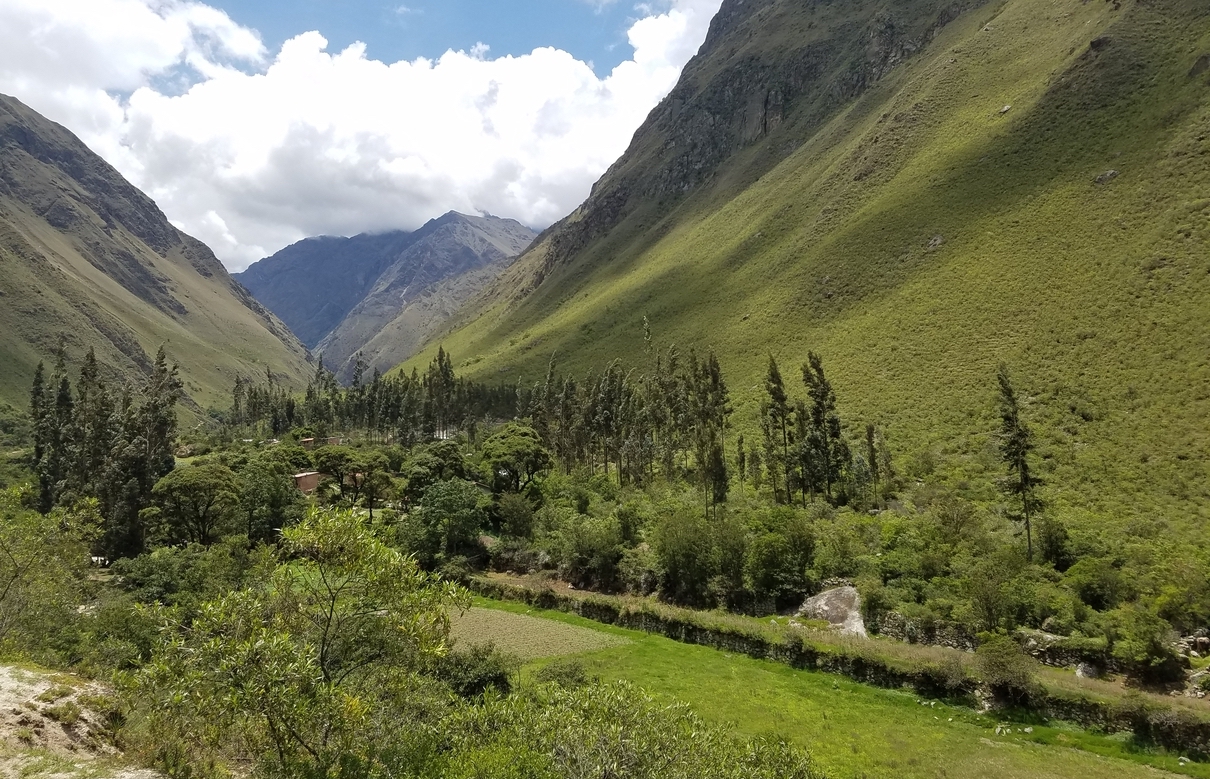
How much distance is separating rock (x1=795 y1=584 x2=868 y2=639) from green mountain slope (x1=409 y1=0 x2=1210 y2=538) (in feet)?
55.6

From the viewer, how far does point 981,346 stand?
223 feet

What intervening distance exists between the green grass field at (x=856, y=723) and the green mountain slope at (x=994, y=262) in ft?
69.6

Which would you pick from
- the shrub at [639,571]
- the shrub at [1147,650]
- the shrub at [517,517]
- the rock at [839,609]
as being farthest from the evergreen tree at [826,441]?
the shrub at [1147,650]

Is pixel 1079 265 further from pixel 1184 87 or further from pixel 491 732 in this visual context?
pixel 491 732

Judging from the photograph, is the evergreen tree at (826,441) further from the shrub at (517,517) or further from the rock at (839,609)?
the shrub at (517,517)

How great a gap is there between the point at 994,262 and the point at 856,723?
69.5m

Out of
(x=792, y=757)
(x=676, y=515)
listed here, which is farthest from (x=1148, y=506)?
(x=792, y=757)

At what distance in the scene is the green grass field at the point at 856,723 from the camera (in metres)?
22.3

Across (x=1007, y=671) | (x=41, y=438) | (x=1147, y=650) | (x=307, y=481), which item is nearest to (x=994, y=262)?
(x=1147, y=650)

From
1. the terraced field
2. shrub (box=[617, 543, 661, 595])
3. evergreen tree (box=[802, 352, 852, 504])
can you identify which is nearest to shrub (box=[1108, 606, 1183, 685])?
the terraced field

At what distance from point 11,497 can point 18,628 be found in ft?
16.6

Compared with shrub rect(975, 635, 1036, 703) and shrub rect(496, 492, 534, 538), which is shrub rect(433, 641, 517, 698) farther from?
shrub rect(496, 492, 534, 538)

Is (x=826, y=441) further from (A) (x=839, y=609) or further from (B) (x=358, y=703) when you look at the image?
(B) (x=358, y=703)

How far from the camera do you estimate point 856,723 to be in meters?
26.9
